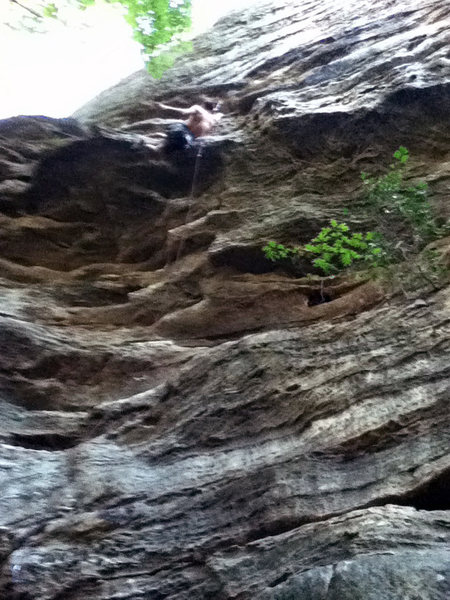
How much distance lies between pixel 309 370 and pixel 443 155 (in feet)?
15.6

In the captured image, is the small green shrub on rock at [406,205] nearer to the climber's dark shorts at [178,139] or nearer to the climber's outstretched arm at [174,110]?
the climber's dark shorts at [178,139]

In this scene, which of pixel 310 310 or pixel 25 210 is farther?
pixel 25 210

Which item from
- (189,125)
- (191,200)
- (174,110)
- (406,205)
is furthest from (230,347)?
(174,110)

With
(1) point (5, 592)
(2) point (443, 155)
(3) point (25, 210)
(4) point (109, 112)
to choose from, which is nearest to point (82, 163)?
(3) point (25, 210)

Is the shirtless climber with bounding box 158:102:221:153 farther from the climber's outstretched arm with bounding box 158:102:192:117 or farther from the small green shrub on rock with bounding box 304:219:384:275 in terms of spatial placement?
the small green shrub on rock with bounding box 304:219:384:275

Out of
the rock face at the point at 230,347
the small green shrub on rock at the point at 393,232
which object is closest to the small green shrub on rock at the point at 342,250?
the small green shrub on rock at the point at 393,232

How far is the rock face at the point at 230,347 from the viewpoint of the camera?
5.16m

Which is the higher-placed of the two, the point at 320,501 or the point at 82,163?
the point at 82,163

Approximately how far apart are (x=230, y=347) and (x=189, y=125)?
5933 millimetres

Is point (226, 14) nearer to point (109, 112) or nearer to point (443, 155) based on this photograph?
point (109, 112)

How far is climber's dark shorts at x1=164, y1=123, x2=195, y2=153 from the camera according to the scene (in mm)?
11109

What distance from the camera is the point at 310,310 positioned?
319 inches

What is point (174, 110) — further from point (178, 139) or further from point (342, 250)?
point (342, 250)

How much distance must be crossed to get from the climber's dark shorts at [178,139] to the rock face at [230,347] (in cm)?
18
